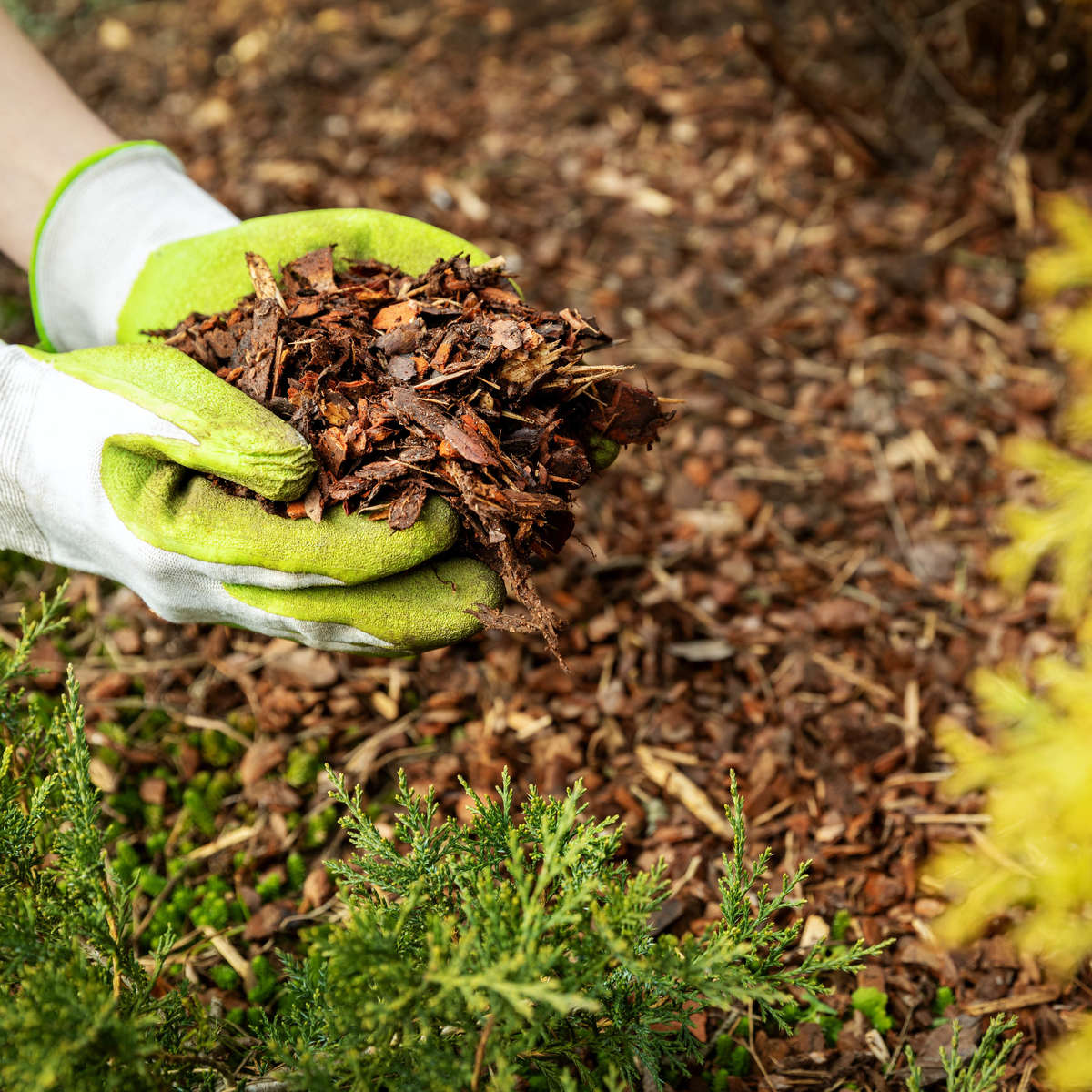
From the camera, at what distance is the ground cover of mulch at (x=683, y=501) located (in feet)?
8.32

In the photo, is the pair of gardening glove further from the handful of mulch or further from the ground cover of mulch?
the ground cover of mulch

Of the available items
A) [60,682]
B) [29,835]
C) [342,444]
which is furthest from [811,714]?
[60,682]

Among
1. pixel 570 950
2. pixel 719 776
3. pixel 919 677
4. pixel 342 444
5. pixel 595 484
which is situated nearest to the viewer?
pixel 570 950

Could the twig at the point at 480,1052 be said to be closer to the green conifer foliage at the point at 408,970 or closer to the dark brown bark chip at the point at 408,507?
the green conifer foliage at the point at 408,970

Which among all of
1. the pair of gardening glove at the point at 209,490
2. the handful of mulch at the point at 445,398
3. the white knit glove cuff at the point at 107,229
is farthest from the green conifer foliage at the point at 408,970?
the white knit glove cuff at the point at 107,229

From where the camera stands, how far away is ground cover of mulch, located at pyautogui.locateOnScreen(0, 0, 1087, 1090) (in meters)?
2.54

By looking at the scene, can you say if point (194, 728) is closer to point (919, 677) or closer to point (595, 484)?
point (595, 484)

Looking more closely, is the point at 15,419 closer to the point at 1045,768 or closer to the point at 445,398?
the point at 445,398

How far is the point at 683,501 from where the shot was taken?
3.36 meters

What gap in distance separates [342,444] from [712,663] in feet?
4.99

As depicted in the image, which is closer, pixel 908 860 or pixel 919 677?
pixel 908 860

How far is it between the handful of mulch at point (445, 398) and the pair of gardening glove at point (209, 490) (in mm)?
73

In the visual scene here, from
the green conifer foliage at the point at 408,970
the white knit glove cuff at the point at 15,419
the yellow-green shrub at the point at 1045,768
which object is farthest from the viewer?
the white knit glove cuff at the point at 15,419

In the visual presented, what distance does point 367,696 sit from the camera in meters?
2.85
